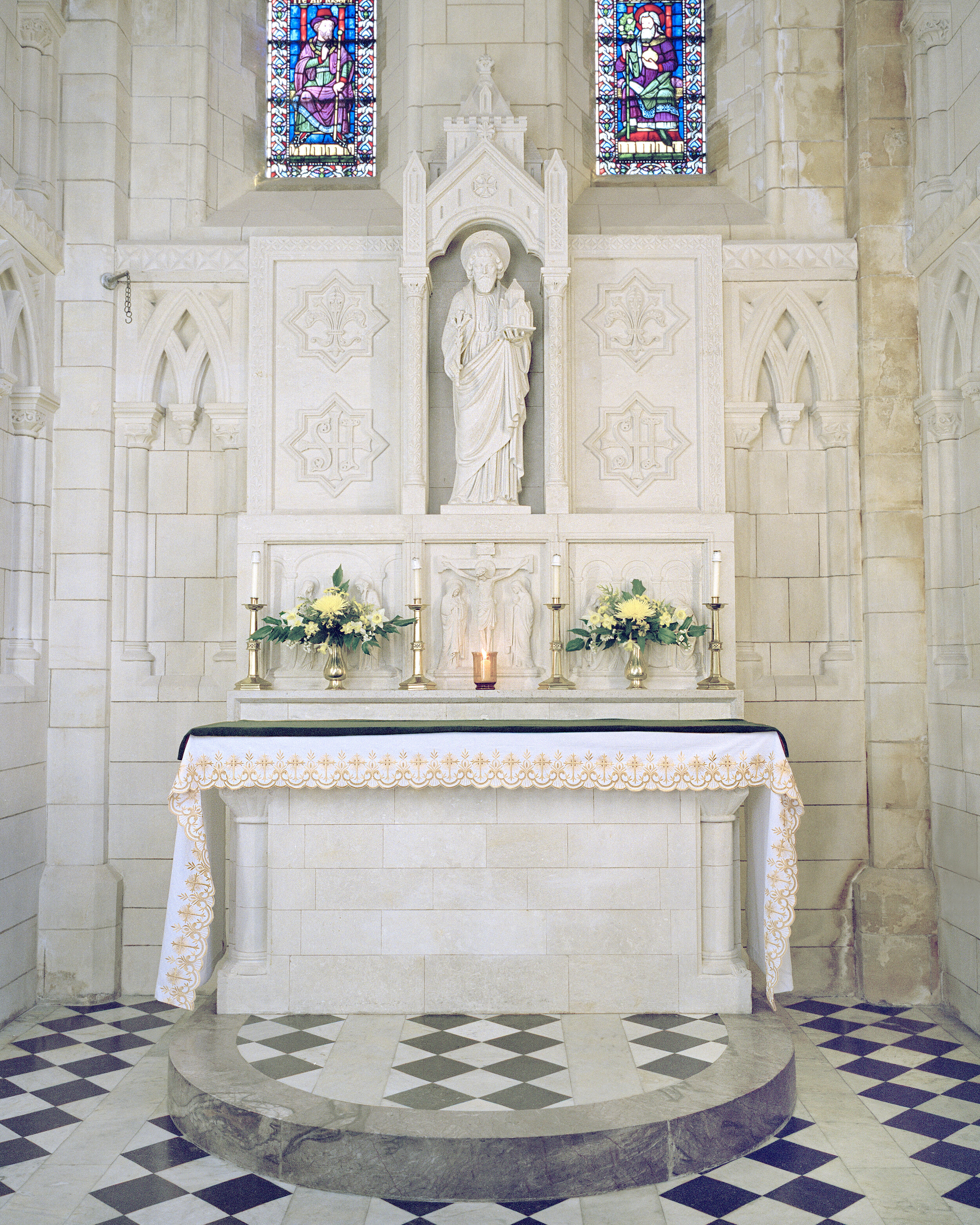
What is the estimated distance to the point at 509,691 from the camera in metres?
5.61

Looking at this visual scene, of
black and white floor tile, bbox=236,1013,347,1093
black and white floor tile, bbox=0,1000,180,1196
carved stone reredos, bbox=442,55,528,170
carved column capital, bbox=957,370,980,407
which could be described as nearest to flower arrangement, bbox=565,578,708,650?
carved column capital, bbox=957,370,980,407

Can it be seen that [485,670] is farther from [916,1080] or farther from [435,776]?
[916,1080]

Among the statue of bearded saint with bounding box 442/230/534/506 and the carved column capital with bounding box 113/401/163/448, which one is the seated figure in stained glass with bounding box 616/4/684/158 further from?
the carved column capital with bounding box 113/401/163/448

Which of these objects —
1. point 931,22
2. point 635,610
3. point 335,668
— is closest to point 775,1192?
point 635,610

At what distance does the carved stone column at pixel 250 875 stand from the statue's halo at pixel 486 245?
3.44 metres

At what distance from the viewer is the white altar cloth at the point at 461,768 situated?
15.6ft

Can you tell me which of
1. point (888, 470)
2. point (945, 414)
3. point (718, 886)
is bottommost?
point (718, 886)

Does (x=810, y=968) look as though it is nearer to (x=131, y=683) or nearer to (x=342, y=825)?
(x=342, y=825)

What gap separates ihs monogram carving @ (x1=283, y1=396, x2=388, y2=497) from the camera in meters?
6.60

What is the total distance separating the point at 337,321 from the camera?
6.66 meters

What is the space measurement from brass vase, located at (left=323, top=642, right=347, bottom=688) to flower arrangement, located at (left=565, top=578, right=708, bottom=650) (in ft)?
4.24

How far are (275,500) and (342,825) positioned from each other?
2.43m

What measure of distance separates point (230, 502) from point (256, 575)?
0.89 m

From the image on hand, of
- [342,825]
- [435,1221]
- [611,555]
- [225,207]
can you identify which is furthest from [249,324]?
[435,1221]
